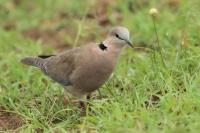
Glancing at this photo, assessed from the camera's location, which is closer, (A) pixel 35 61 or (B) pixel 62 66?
(B) pixel 62 66

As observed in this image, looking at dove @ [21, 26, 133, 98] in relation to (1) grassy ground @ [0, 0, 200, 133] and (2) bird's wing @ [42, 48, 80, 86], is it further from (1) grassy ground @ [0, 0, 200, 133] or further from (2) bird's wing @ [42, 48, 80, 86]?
(1) grassy ground @ [0, 0, 200, 133]

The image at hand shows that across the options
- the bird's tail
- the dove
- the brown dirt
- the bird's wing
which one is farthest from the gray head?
the brown dirt

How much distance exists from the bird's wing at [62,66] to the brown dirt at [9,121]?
48cm

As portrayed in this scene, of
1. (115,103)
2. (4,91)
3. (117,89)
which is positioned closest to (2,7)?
(4,91)

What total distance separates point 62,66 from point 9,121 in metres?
0.65

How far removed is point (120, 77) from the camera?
606cm

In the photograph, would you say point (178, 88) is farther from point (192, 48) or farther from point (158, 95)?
point (192, 48)

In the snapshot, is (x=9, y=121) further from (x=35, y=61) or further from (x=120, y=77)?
(x=120, y=77)

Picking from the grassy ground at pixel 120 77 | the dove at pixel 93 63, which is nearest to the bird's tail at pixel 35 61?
the grassy ground at pixel 120 77

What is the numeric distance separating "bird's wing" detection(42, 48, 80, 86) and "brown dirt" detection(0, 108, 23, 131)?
0.48 metres

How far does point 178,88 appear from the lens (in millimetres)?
5406

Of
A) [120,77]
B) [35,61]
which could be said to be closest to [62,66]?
[35,61]

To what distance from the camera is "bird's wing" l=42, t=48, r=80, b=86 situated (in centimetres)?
557

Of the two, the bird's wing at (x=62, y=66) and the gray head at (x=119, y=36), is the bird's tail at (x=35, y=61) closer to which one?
the bird's wing at (x=62, y=66)
